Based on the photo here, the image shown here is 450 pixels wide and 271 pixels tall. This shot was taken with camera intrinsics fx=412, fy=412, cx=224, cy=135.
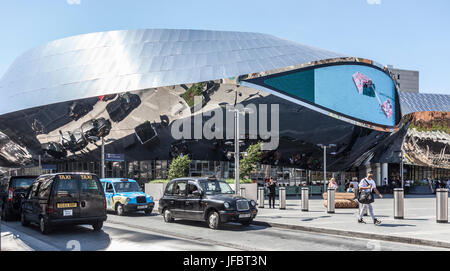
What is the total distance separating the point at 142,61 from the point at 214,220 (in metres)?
31.8

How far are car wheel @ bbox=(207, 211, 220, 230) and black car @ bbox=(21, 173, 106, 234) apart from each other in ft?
11.9

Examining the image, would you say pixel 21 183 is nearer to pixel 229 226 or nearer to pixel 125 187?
pixel 125 187

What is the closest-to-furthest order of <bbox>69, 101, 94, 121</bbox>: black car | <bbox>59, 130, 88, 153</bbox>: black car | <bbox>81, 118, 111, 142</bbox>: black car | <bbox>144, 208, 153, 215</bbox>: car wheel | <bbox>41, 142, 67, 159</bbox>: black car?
<bbox>144, 208, 153, 215</bbox>: car wheel < <bbox>69, 101, 94, 121</bbox>: black car < <bbox>81, 118, 111, 142</bbox>: black car < <bbox>59, 130, 88, 153</bbox>: black car < <bbox>41, 142, 67, 159</bbox>: black car

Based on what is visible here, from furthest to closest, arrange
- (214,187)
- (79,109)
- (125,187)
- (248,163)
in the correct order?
1. (79,109)
2. (248,163)
3. (125,187)
4. (214,187)

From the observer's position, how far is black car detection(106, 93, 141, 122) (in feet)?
131

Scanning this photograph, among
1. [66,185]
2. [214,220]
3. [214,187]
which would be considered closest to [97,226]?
[66,185]

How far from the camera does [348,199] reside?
875 inches

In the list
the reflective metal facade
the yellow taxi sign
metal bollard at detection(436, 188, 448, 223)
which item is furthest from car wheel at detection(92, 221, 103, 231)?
the reflective metal facade

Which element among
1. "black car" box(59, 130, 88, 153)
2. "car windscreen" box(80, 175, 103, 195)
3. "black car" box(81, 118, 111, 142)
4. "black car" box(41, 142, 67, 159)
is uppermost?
"black car" box(81, 118, 111, 142)

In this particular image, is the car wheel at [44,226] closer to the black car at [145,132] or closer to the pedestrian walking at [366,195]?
the pedestrian walking at [366,195]

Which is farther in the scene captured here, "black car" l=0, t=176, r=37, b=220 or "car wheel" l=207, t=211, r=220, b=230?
"black car" l=0, t=176, r=37, b=220

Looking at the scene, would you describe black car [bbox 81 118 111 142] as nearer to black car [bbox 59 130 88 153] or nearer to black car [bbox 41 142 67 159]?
black car [bbox 59 130 88 153]

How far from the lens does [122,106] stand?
132 feet

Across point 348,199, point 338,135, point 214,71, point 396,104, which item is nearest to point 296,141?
point 338,135
